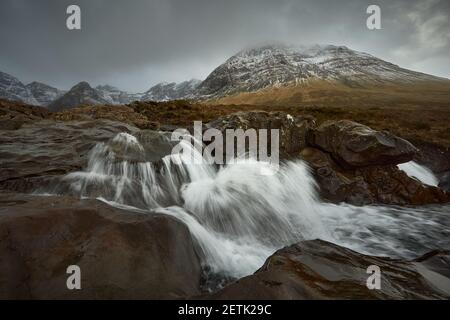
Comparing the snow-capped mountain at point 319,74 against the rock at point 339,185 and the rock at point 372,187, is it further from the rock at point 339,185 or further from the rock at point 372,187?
the rock at point 339,185

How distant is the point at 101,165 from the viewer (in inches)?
347

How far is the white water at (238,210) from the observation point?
23.1ft

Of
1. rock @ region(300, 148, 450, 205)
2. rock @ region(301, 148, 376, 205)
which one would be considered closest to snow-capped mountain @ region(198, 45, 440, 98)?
rock @ region(300, 148, 450, 205)

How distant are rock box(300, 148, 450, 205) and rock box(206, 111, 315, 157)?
1546mm

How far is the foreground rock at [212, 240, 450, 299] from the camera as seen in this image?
364 cm

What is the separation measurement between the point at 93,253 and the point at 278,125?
10.8m

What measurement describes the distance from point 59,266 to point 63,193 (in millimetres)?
3727

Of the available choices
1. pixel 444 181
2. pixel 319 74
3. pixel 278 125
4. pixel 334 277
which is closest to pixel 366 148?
pixel 278 125

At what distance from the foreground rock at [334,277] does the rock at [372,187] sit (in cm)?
584

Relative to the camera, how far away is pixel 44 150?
9586 mm

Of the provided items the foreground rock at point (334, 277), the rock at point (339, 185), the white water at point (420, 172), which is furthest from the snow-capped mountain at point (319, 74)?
the foreground rock at point (334, 277)

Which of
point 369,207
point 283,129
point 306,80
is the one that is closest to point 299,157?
point 283,129

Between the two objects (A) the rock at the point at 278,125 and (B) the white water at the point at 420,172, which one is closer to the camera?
(A) the rock at the point at 278,125
